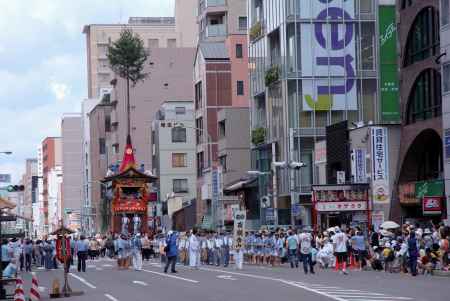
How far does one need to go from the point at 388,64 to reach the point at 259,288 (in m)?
35.2

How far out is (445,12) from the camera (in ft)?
162

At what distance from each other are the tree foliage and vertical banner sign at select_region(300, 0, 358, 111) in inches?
1518

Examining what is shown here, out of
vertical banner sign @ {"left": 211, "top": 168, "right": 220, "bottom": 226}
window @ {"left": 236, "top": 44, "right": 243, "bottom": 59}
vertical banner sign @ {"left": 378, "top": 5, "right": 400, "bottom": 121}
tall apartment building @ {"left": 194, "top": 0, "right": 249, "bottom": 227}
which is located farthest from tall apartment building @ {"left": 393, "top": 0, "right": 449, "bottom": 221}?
window @ {"left": 236, "top": 44, "right": 243, "bottom": 59}

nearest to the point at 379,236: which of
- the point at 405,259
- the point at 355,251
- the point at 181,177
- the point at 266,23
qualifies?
the point at 355,251

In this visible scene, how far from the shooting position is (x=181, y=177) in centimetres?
10312

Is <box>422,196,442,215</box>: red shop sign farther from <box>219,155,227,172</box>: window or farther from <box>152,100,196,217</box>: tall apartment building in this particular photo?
<box>152,100,196,217</box>: tall apartment building

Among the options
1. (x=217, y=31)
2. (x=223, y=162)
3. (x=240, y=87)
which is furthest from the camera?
(x=217, y=31)

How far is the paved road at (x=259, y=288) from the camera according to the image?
2605 centimetres

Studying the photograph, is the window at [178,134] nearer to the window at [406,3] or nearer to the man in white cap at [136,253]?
the window at [406,3]

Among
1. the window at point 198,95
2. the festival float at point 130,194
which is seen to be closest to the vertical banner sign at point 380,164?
the festival float at point 130,194

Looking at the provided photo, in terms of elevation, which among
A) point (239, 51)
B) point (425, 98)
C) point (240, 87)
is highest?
point (239, 51)

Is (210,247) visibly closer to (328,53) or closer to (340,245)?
(340,245)

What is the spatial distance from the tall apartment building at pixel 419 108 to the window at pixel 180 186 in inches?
1904

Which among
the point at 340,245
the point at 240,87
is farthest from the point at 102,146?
the point at 340,245
